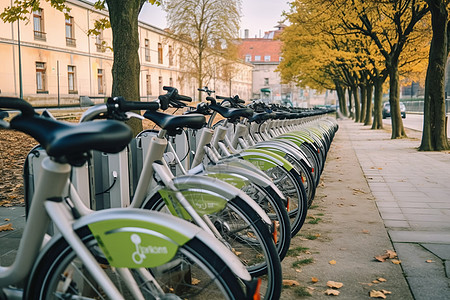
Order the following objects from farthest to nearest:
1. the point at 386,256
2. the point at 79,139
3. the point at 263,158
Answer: the point at 263,158
the point at 386,256
the point at 79,139

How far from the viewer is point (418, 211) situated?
18.6ft

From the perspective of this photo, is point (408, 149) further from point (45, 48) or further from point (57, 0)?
point (45, 48)

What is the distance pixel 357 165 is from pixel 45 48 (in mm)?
24684

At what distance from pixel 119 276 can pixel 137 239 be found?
24 cm

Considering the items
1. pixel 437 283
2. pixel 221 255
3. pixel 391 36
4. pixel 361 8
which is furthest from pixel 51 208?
pixel 391 36

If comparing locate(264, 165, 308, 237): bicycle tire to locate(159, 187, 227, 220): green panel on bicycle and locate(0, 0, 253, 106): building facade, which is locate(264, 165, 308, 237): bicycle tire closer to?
locate(159, 187, 227, 220): green panel on bicycle

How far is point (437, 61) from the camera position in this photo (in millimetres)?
12133

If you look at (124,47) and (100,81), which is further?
(100,81)

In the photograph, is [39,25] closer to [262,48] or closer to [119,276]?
[119,276]

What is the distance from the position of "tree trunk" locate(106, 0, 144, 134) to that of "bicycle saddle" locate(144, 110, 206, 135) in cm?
485

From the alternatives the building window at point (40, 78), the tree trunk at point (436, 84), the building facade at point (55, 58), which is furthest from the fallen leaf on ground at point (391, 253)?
the building window at point (40, 78)

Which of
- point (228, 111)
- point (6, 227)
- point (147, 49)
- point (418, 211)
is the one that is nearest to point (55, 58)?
point (147, 49)

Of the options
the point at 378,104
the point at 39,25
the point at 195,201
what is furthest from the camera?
the point at 39,25

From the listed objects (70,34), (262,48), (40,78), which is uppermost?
(262,48)
